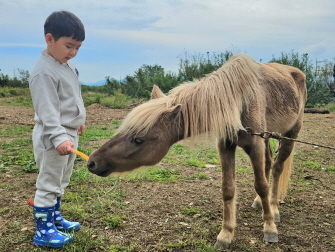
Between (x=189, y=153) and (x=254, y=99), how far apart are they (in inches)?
153

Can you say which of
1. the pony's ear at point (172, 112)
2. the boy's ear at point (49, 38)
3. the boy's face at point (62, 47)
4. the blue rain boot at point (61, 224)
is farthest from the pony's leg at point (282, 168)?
the boy's ear at point (49, 38)

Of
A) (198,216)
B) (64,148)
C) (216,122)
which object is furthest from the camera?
(198,216)

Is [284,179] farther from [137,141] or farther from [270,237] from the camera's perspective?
[137,141]

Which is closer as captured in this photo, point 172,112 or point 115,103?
point 172,112

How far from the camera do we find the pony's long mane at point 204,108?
240cm

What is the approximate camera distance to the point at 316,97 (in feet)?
57.3

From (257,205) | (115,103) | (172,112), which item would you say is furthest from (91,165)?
(115,103)


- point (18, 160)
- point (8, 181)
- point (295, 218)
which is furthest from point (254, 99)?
point (18, 160)

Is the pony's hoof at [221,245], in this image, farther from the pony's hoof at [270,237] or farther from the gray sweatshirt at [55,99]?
the gray sweatshirt at [55,99]

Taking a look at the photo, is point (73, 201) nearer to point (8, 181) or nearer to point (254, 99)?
point (8, 181)

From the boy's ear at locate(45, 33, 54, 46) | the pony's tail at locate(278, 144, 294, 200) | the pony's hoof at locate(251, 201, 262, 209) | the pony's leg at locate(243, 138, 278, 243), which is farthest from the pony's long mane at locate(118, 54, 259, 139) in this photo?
the pony's tail at locate(278, 144, 294, 200)

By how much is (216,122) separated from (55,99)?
4.49 feet

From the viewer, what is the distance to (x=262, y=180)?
295cm

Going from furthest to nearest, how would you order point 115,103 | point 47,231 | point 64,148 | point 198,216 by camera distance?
1. point 115,103
2. point 198,216
3. point 47,231
4. point 64,148
